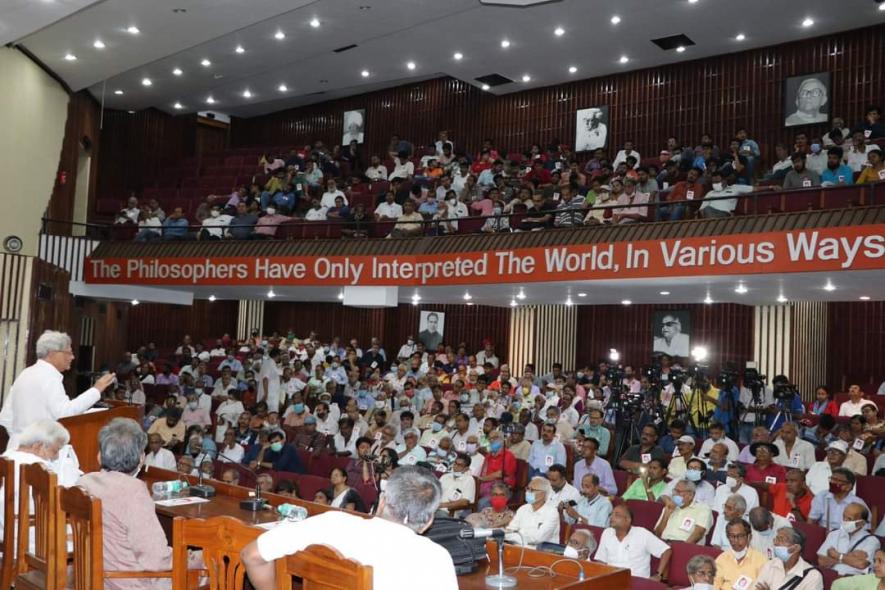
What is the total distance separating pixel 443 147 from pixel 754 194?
26.4 ft

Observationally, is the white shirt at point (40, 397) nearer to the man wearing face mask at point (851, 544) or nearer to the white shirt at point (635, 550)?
the white shirt at point (635, 550)

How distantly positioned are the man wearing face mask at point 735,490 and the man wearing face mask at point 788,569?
4.07 feet

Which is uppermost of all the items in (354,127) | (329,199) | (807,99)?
(354,127)

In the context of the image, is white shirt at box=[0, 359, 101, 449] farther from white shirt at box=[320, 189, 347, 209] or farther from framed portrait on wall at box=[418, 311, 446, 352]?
framed portrait on wall at box=[418, 311, 446, 352]

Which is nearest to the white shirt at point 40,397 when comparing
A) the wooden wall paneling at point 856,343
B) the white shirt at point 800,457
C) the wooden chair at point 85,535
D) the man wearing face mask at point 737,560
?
the wooden chair at point 85,535

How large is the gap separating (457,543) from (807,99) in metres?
13.3

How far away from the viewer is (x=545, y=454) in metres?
8.91

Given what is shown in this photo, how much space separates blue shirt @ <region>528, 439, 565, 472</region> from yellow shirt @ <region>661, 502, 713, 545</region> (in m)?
2.08

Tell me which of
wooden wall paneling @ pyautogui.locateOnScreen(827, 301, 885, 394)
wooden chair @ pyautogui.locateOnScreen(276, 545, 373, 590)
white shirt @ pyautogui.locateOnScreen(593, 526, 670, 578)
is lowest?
white shirt @ pyautogui.locateOnScreen(593, 526, 670, 578)

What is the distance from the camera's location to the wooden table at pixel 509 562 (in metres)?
3.48

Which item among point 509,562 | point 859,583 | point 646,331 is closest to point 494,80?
point 646,331

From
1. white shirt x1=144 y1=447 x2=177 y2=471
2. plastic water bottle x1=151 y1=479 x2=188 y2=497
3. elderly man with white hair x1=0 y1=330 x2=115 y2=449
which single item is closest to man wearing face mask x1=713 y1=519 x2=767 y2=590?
plastic water bottle x1=151 y1=479 x2=188 y2=497

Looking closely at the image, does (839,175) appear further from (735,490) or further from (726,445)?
(735,490)

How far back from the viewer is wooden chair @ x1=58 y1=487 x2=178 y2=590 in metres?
3.13
